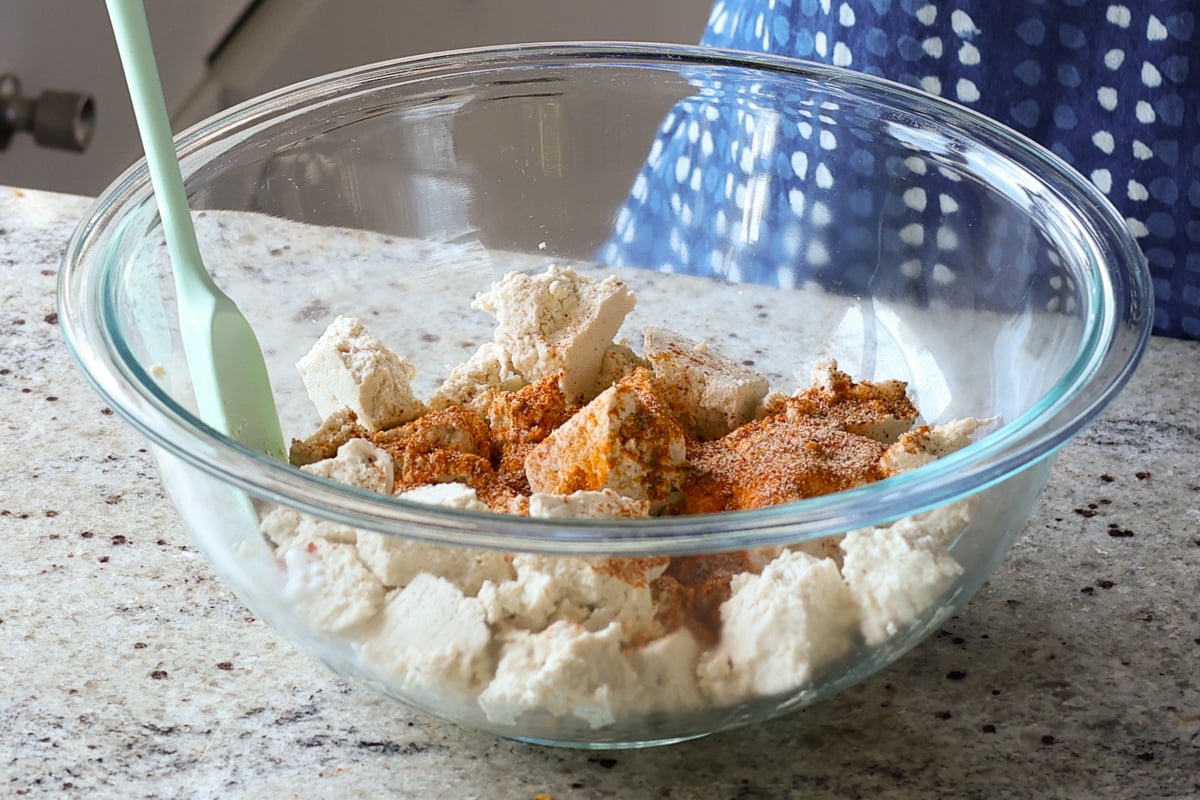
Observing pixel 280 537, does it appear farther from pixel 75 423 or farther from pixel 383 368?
pixel 75 423

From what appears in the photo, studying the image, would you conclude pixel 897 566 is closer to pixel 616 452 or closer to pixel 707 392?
pixel 616 452

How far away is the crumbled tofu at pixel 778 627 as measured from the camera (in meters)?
0.64

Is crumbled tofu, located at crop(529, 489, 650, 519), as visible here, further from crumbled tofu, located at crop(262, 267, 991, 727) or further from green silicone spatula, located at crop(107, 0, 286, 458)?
green silicone spatula, located at crop(107, 0, 286, 458)

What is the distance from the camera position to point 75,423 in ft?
3.41

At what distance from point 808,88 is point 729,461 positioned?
0.31 meters

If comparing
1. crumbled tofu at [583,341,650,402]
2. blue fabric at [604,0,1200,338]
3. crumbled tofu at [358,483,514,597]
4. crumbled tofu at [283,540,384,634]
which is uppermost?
blue fabric at [604,0,1200,338]

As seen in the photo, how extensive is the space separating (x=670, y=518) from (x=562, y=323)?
14.3 inches

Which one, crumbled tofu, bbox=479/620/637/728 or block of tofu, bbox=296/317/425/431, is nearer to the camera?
crumbled tofu, bbox=479/620/637/728

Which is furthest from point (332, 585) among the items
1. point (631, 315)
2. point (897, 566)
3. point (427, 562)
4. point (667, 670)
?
point (631, 315)

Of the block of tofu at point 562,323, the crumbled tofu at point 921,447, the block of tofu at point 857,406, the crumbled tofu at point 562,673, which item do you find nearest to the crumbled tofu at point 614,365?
the block of tofu at point 562,323

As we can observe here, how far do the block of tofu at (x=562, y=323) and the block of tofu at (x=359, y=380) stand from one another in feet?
0.27

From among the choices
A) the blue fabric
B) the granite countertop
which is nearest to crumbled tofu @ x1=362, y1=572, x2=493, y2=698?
the granite countertop

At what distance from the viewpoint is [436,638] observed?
2.12ft

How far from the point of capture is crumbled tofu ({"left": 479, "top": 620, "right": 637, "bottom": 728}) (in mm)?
626
